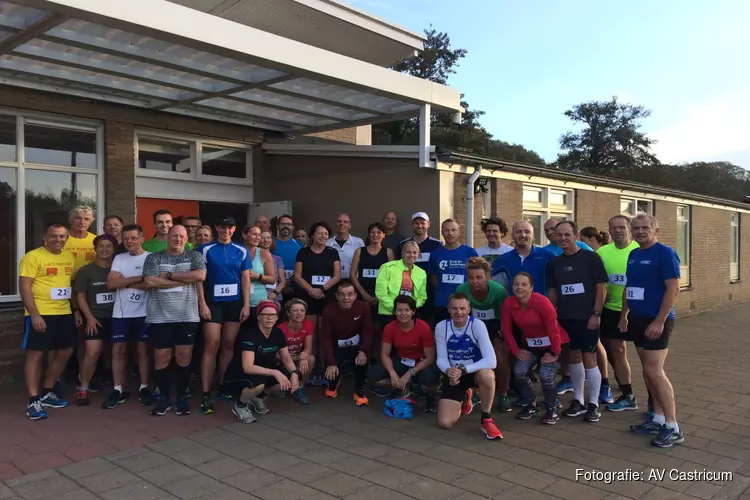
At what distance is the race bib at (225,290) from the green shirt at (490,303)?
85.9 inches

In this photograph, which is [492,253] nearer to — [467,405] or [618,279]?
[618,279]

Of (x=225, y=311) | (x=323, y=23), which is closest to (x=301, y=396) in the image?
(x=225, y=311)

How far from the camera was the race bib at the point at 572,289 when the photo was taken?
203 inches

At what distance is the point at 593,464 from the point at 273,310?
2934 mm

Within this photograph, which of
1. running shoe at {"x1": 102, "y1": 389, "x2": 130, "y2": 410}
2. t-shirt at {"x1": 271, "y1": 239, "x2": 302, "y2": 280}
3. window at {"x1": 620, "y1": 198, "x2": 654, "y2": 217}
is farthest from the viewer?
window at {"x1": 620, "y1": 198, "x2": 654, "y2": 217}

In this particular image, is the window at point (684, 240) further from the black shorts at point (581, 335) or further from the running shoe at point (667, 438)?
the running shoe at point (667, 438)

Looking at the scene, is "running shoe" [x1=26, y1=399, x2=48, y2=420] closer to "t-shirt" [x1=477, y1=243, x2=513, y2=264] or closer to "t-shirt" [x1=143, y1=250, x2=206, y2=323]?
"t-shirt" [x1=143, y1=250, x2=206, y2=323]

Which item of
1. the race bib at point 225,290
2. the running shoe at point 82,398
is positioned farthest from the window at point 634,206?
the running shoe at point 82,398

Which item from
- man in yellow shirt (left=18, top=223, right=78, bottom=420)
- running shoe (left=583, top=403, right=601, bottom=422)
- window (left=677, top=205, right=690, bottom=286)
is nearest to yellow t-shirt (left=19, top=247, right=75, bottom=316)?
man in yellow shirt (left=18, top=223, right=78, bottom=420)

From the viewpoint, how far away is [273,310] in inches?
207

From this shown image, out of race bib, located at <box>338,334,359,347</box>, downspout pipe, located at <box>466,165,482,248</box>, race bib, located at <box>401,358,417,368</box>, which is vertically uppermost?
downspout pipe, located at <box>466,165,482,248</box>

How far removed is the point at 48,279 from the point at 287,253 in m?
2.51

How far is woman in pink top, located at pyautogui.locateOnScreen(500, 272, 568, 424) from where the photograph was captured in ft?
16.1

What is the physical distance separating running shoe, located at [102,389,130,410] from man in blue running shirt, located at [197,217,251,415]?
812mm
